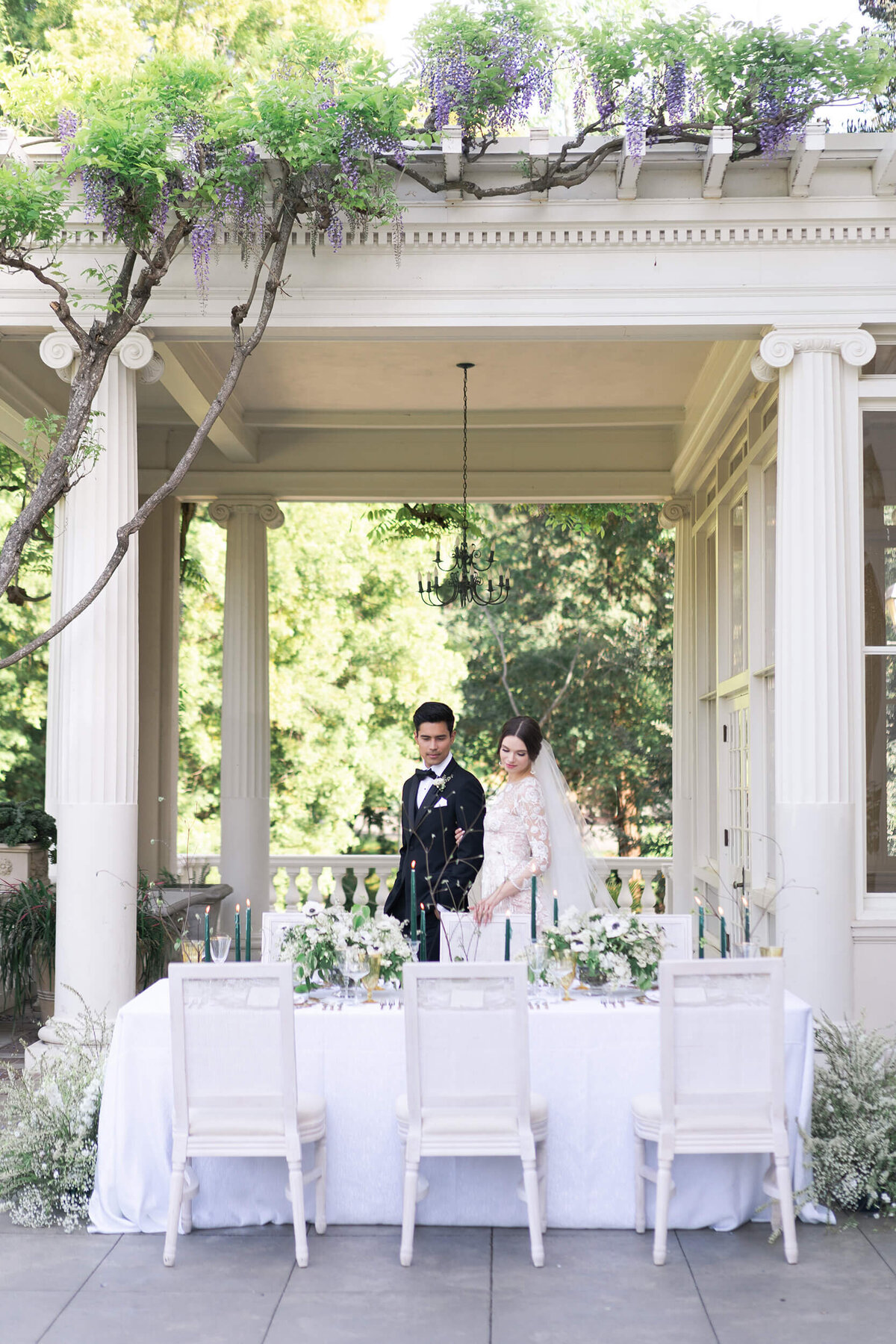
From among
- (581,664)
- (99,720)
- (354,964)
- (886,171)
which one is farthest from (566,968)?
(581,664)

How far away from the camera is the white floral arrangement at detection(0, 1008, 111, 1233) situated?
13.7 ft

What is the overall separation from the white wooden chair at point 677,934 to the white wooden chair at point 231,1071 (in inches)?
65.0

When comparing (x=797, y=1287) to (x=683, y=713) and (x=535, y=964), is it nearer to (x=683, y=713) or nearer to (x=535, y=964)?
(x=535, y=964)

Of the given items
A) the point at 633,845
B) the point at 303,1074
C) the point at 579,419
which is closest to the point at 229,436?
the point at 579,419

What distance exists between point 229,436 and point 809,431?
4.72 metres

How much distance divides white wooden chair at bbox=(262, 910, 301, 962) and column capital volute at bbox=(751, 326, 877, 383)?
3313 mm

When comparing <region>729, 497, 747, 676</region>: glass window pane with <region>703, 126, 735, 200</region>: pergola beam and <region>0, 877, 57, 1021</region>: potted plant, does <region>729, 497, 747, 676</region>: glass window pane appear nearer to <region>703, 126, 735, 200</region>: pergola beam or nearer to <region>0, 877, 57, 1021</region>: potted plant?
<region>703, 126, 735, 200</region>: pergola beam

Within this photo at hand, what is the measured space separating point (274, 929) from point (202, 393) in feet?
13.4

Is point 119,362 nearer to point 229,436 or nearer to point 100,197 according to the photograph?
point 100,197

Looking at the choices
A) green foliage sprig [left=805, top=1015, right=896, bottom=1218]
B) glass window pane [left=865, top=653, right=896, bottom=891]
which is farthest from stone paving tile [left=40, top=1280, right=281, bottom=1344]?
glass window pane [left=865, top=653, right=896, bottom=891]

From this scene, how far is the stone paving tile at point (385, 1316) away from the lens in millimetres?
3275

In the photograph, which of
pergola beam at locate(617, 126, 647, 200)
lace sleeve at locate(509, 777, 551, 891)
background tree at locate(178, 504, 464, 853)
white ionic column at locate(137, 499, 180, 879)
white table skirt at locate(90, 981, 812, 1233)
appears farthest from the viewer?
background tree at locate(178, 504, 464, 853)

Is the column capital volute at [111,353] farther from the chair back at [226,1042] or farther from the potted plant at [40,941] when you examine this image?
the chair back at [226,1042]

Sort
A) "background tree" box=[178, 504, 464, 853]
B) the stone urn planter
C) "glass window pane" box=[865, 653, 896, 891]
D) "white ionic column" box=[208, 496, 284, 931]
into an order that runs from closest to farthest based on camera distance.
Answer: "glass window pane" box=[865, 653, 896, 891] → the stone urn planter → "white ionic column" box=[208, 496, 284, 931] → "background tree" box=[178, 504, 464, 853]
